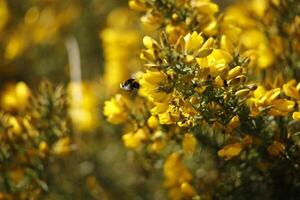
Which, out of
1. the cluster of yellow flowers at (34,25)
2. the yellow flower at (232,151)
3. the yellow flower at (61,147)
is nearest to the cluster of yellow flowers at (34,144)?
the yellow flower at (61,147)

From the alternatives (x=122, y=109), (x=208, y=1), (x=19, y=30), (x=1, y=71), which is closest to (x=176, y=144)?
(x=122, y=109)

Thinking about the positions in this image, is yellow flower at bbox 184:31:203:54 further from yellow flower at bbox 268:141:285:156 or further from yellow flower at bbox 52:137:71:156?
yellow flower at bbox 52:137:71:156

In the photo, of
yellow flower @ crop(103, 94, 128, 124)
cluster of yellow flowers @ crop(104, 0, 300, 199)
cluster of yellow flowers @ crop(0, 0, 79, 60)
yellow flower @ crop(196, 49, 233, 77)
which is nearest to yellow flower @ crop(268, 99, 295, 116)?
cluster of yellow flowers @ crop(104, 0, 300, 199)

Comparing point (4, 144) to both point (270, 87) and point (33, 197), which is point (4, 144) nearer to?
point (33, 197)

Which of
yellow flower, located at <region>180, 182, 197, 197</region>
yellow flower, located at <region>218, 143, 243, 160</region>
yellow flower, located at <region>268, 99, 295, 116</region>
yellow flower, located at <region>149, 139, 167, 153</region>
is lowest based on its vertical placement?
yellow flower, located at <region>180, 182, 197, 197</region>

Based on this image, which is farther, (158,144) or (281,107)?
(158,144)

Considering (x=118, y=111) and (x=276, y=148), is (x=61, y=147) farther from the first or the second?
(x=276, y=148)

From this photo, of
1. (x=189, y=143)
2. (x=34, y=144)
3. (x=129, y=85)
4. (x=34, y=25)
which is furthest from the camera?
(x=34, y=25)

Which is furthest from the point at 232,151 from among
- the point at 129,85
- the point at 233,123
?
the point at 129,85
